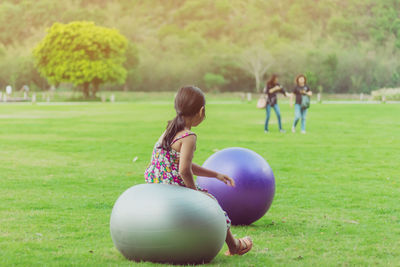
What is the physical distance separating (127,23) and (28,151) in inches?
4714

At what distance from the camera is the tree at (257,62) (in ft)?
310

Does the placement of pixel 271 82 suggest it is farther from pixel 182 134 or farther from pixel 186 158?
pixel 186 158

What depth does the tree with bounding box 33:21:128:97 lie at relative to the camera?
6838cm

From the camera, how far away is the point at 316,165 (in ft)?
42.1

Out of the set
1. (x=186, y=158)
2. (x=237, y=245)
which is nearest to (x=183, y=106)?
(x=186, y=158)

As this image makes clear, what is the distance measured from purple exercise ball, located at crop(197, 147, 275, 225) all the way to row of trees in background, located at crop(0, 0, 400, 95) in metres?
62.6

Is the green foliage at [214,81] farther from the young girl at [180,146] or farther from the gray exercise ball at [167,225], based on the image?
the gray exercise ball at [167,225]

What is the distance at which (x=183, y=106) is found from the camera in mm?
5477

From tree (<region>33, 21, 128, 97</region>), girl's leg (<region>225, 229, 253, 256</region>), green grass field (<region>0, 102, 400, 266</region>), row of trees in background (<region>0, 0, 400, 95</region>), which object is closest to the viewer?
girl's leg (<region>225, 229, 253, 256</region>)

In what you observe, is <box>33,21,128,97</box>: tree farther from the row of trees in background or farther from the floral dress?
the floral dress

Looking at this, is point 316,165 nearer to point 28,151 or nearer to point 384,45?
point 28,151

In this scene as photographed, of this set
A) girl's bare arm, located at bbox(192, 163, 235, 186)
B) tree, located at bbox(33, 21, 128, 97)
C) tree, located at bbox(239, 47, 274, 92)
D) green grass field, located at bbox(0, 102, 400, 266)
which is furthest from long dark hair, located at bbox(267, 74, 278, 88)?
tree, located at bbox(239, 47, 274, 92)

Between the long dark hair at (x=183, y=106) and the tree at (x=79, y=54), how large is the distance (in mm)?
63648

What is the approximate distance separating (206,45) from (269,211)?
388 feet
